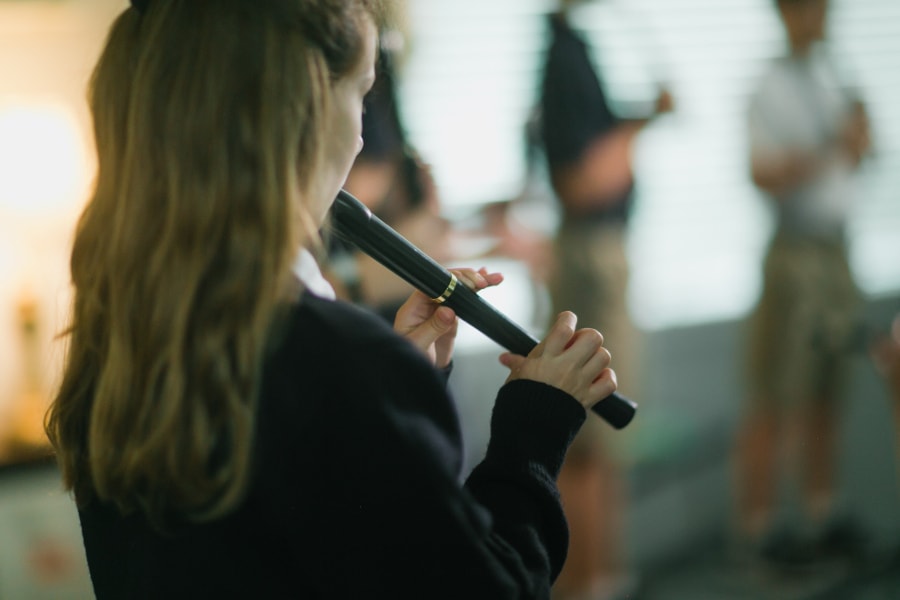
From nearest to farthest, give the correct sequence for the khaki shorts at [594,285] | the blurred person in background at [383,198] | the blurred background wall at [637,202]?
the blurred person in background at [383,198], the blurred background wall at [637,202], the khaki shorts at [594,285]

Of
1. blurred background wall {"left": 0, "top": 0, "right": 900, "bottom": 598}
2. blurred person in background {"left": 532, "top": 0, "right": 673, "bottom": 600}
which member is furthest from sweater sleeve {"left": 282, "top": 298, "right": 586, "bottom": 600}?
blurred person in background {"left": 532, "top": 0, "right": 673, "bottom": 600}

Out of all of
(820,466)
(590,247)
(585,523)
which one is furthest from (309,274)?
(820,466)

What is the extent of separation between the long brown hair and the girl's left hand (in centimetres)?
20

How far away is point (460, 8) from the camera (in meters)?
1.95

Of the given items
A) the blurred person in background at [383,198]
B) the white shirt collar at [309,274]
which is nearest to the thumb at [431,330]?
the white shirt collar at [309,274]

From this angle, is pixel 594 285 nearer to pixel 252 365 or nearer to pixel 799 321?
pixel 799 321

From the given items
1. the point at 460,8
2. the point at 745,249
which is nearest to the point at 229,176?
the point at 460,8

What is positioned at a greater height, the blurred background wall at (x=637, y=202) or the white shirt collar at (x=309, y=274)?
the white shirt collar at (x=309, y=274)

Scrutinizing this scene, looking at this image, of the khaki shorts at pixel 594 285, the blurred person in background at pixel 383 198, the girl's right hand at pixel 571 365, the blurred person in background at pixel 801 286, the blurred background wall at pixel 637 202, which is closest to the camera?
the girl's right hand at pixel 571 365

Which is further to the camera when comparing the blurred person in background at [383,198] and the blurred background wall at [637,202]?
the blurred background wall at [637,202]

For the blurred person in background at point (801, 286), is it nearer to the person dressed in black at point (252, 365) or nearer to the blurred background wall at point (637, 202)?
the blurred background wall at point (637, 202)

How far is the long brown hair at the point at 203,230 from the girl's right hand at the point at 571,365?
193 millimetres

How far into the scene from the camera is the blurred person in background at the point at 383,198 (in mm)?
1155

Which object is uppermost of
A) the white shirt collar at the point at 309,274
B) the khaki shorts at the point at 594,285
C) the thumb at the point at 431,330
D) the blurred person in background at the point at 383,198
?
the white shirt collar at the point at 309,274
